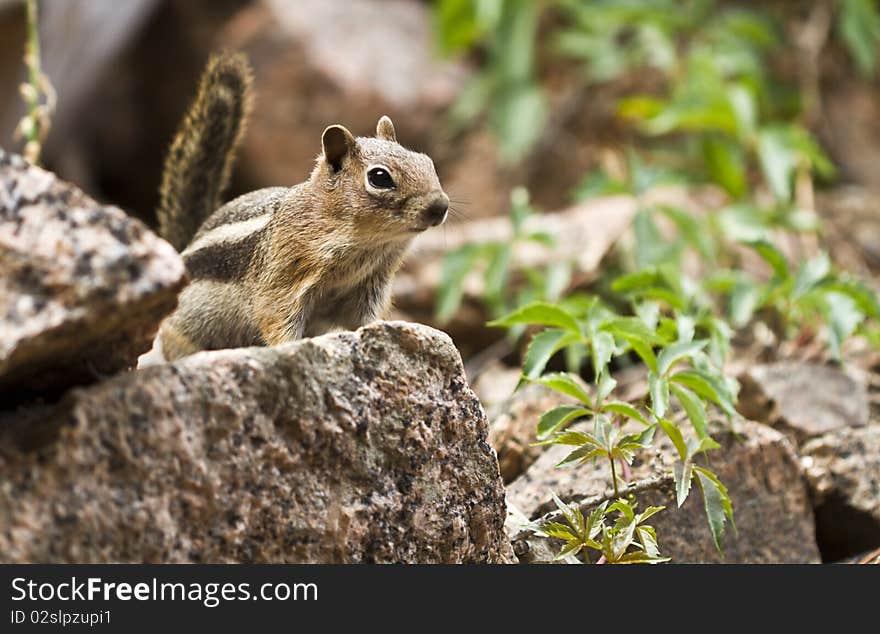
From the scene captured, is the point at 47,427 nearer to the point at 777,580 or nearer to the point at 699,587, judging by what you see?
the point at 699,587

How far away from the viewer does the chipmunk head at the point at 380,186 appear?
126 inches

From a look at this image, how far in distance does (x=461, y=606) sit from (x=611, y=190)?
341 cm

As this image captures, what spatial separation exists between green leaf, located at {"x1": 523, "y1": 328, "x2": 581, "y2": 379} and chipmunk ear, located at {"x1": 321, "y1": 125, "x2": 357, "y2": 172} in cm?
85

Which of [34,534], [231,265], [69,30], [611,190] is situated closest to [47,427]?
[34,534]

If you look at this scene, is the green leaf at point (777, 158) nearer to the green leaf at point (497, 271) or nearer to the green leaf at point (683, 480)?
the green leaf at point (497, 271)

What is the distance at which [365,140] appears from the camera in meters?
3.45

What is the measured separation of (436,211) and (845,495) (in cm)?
169

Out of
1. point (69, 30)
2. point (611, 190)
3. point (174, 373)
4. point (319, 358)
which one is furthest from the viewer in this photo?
point (69, 30)

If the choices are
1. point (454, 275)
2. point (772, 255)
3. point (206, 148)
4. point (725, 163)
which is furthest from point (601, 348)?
point (725, 163)

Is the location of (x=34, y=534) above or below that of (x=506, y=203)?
below

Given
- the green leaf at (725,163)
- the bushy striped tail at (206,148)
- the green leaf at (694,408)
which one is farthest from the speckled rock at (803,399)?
the green leaf at (725,163)

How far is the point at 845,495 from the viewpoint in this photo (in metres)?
3.55

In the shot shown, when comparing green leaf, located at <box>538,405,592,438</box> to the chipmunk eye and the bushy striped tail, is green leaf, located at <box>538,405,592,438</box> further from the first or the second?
the bushy striped tail

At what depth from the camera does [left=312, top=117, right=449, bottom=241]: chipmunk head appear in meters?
3.21
